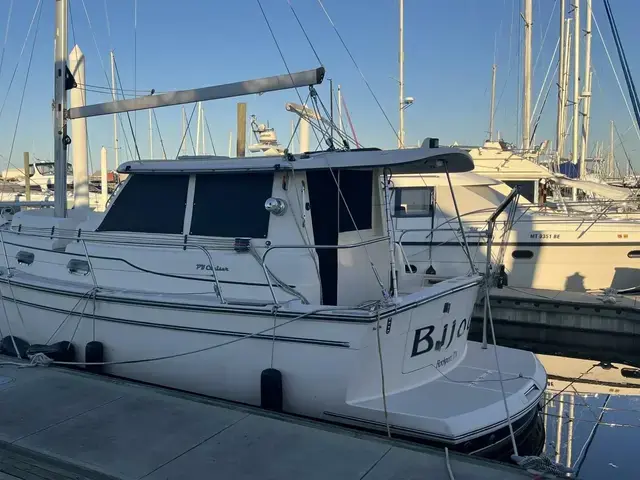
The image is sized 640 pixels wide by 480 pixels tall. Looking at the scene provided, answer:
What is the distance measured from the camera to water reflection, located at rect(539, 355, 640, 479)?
5945 millimetres

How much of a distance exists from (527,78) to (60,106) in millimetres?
14783

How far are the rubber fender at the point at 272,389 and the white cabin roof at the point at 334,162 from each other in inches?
76.6

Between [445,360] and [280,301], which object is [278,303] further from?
[445,360]

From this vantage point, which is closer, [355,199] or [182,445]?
[182,445]

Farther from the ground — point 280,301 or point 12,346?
point 280,301

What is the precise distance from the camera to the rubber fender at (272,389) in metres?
5.34

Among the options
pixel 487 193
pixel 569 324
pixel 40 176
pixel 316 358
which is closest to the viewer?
pixel 316 358

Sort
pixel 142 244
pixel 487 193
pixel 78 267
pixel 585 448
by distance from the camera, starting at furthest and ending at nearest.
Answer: pixel 487 193 < pixel 78 267 < pixel 142 244 < pixel 585 448

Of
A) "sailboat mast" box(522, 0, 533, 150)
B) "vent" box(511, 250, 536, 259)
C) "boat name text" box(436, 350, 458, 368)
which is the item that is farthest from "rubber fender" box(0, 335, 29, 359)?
"sailboat mast" box(522, 0, 533, 150)

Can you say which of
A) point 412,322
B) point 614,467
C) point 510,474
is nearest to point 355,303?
point 412,322

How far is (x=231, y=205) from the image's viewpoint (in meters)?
6.11

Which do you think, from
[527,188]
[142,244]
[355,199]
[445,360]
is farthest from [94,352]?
[527,188]

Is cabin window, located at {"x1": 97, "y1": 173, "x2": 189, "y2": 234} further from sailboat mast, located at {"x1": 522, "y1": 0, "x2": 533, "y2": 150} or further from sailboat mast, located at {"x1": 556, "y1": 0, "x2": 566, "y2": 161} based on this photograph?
sailboat mast, located at {"x1": 556, "y1": 0, "x2": 566, "y2": 161}

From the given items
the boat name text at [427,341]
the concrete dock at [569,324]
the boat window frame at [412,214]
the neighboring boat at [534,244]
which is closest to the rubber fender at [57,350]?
the boat name text at [427,341]
